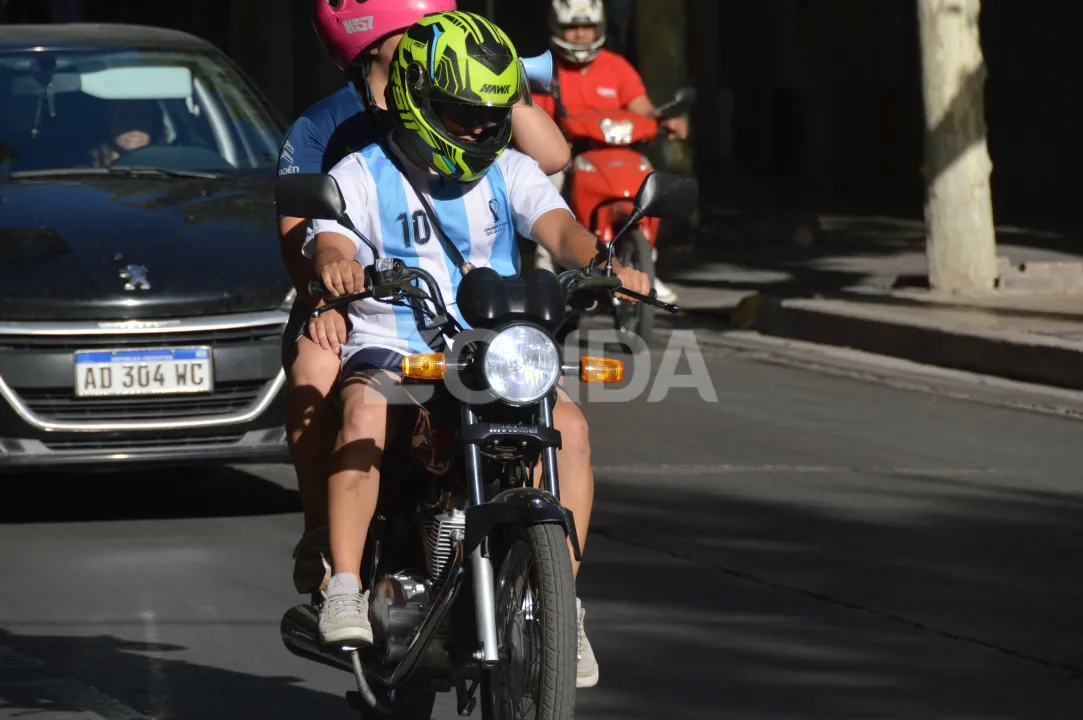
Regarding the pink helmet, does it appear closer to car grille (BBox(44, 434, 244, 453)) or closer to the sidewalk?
car grille (BBox(44, 434, 244, 453))

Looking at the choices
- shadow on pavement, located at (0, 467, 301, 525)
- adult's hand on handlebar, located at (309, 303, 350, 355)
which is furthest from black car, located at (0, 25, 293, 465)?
adult's hand on handlebar, located at (309, 303, 350, 355)

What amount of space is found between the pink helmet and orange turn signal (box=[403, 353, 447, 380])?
4.08 ft

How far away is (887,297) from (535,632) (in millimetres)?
9706

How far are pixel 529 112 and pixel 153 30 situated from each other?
4346mm

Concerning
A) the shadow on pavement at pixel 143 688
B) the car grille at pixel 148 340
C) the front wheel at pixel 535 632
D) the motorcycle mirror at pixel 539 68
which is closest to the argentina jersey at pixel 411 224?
the front wheel at pixel 535 632

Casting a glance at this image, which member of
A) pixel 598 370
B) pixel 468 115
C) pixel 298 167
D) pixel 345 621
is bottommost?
pixel 345 621

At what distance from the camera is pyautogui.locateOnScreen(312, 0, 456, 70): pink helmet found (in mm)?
5172

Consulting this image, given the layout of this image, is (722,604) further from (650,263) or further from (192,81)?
(650,263)

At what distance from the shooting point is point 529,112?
545 cm

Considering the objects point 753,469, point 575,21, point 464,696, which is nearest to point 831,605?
point 464,696

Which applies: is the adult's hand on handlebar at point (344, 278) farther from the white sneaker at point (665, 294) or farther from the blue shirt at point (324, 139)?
the white sneaker at point (665, 294)

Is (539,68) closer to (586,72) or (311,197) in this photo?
(311,197)

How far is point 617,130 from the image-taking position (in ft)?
42.1

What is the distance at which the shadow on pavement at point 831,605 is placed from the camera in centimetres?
536
